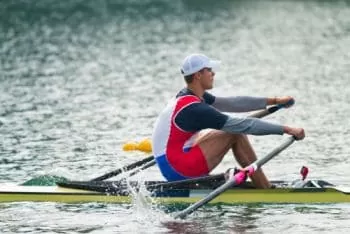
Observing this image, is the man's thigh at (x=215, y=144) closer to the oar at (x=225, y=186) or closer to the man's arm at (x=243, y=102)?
the oar at (x=225, y=186)

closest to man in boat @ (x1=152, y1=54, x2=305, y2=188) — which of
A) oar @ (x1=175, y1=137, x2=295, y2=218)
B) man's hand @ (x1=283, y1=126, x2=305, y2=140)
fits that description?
oar @ (x1=175, y1=137, x2=295, y2=218)

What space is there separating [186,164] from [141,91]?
19352 millimetres

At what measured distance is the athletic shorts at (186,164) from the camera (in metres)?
18.5

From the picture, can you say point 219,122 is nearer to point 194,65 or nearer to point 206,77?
point 206,77

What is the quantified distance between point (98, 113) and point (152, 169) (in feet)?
30.8

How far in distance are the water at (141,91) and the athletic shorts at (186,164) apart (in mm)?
582

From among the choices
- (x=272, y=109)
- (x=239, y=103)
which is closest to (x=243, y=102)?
(x=239, y=103)

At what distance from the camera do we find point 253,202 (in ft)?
60.6

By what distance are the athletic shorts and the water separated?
1.91ft

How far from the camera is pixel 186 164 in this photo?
1855 centimetres

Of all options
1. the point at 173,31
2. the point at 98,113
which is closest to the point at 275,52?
the point at 173,31

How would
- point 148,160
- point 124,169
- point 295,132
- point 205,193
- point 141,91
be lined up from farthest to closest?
point 141,91, point 148,160, point 124,169, point 205,193, point 295,132

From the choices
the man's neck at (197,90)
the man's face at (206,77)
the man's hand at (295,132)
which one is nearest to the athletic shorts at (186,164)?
the man's neck at (197,90)

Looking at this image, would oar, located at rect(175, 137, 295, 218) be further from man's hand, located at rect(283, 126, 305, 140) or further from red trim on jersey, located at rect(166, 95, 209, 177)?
red trim on jersey, located at rect(166, 95, 209, 177)
